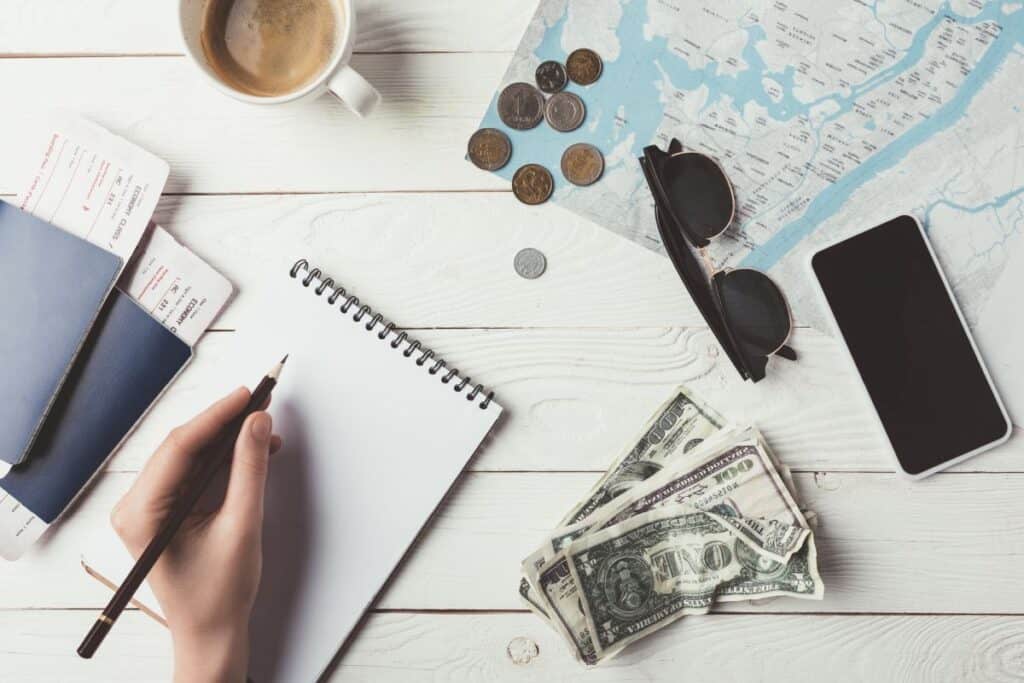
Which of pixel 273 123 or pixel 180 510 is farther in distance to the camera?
pixel 273 123

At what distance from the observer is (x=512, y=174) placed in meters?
0.78

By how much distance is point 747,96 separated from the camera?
0.77 m

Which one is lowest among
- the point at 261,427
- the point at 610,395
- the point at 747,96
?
the point at 261,427

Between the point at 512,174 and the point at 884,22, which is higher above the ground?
the point at 884,22

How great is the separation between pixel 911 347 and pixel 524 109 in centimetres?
42

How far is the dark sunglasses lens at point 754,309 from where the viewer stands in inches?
29.9

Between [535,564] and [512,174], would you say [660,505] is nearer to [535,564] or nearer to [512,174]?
[535,564]

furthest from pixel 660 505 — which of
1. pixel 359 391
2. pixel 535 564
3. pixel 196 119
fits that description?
pixel 196 119

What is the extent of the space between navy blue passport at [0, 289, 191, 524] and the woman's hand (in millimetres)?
83

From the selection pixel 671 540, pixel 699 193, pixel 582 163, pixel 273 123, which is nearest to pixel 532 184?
pixel 582 163

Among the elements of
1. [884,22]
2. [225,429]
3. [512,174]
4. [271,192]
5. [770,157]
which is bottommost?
[225,429]

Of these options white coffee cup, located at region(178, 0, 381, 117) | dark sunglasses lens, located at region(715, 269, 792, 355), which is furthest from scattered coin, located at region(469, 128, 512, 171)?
dark sunglasses lens, located at region(715, 269, 792, 355)

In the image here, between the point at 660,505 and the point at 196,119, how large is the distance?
574 millimetres

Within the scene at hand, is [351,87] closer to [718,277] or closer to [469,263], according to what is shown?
[469,263]
